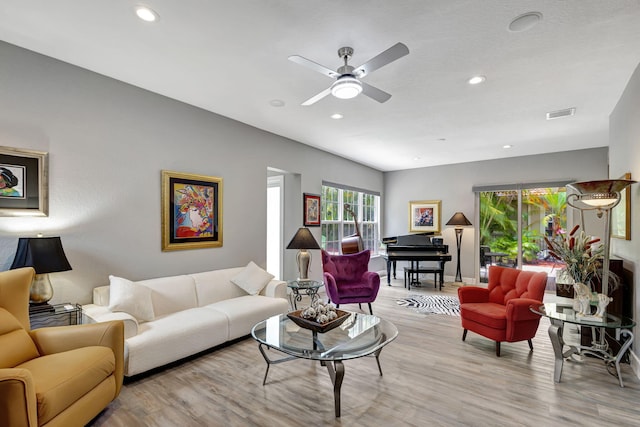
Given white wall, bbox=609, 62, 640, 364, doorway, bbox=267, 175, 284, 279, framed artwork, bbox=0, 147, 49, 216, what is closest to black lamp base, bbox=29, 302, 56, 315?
framed artwork, bbox=0, 147, 49, 216

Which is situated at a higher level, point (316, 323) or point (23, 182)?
point (23, 182)

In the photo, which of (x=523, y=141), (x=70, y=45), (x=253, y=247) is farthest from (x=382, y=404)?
(x=523, y=141)

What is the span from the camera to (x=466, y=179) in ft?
23.3

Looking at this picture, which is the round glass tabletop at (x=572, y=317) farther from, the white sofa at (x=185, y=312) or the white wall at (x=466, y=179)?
the white wall at (x=466, y=179)

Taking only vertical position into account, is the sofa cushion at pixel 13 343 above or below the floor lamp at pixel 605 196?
below

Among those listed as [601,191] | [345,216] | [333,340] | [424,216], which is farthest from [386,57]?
[424,216]

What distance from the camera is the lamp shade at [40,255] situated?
94.6 inches

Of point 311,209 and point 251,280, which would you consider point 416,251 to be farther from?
point 251,280

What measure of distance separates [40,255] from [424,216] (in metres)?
7.06

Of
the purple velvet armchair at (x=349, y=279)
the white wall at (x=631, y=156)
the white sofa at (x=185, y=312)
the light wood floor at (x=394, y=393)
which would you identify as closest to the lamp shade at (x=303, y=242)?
the purple velvet armchair at (x=349, y=279)

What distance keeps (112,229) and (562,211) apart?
295 inches

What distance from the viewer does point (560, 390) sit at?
2.50 metres

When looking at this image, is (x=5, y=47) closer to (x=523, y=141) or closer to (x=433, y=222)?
(x=523, y=141)

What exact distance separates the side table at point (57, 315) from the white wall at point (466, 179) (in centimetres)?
682
